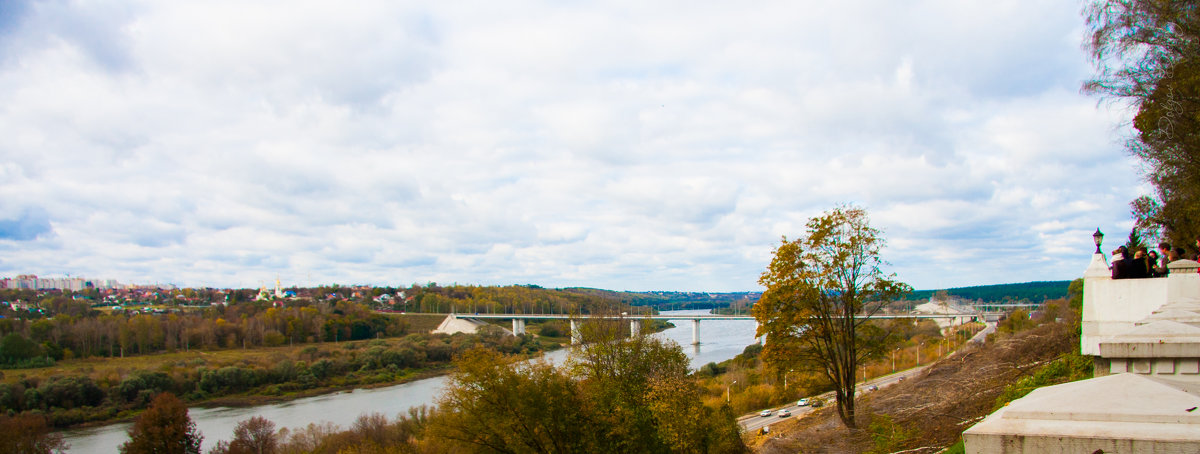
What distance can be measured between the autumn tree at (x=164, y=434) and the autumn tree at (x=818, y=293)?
127ft

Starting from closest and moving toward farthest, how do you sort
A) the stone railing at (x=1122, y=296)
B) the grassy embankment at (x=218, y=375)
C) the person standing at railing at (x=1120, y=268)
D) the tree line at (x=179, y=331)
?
the stone railing at (x=1122, y=296)
the person standing at railing at (x=1120, y=268)
the grassy embankment at (x=218, y=375)
the tree line at (x=179, y=331)

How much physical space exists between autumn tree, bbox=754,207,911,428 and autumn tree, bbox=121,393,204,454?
38.6 m

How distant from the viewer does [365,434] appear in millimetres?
40281

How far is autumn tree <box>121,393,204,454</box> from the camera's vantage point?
38938mm

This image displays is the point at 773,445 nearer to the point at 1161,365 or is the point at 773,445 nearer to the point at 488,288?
the point at 1161,365

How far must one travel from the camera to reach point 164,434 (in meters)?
39.4

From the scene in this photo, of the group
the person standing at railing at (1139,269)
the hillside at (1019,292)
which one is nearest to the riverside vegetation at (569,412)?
the person standing at railing at (1139,269)

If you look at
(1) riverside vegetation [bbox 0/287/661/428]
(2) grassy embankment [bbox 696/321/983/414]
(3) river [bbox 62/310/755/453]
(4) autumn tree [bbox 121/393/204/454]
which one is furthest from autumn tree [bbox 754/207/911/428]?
(4) autumn tree [bbox 121/393/204/454]

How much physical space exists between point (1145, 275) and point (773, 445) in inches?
534

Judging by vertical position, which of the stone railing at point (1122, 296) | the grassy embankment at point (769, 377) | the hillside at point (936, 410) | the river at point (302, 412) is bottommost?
the river at point (302, 412)

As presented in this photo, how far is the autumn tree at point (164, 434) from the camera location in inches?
1533

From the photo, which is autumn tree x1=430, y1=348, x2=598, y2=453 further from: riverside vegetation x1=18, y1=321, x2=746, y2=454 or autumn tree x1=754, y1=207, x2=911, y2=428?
autumn tree x1=754, y1=207, x2=911, y2=428

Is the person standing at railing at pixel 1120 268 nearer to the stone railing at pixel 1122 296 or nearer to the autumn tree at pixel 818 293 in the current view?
the stone railing at pixel 1122 296

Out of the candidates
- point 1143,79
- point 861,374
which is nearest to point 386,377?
point 861,374
